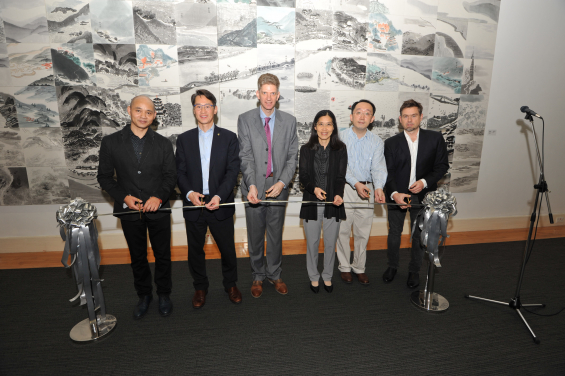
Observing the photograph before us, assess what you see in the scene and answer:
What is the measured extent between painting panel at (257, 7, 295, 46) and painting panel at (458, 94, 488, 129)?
284 centimetres

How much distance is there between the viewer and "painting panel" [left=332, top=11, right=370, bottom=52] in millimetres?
4195

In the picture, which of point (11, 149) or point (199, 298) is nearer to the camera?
point (199, 298)

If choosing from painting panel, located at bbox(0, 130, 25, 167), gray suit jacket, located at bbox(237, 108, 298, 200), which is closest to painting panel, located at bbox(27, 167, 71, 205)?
painting panel, located at bbox(0, 130, 25, 167)

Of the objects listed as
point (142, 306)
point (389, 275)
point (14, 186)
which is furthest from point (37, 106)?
point (389, 275)

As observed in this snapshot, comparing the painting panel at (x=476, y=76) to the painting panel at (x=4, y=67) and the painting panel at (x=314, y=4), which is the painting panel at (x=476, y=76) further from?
the painting panel at (x=4, y=67)

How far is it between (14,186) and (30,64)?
161cm

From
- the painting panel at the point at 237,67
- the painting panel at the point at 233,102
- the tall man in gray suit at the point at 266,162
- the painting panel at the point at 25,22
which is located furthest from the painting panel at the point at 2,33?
the tall man in gray suit at the point at 266,162

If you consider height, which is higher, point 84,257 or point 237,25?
point 237,25

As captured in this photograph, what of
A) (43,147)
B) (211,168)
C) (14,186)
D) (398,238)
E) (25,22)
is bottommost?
(398,238)

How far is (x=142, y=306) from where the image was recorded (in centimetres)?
293

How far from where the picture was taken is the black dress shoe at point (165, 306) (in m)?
2.92

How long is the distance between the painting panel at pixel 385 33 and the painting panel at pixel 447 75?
2.23 ft

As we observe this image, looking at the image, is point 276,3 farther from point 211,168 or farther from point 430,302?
point 430,302

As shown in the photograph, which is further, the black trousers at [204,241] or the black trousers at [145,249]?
the black trousers at [204,241]
